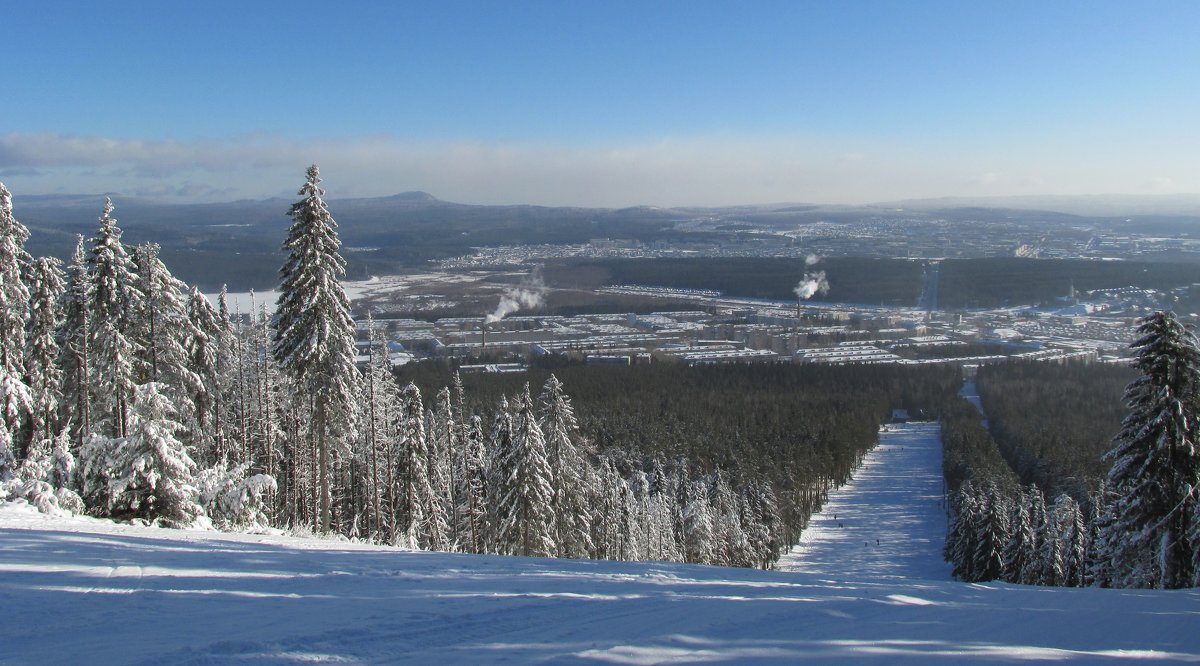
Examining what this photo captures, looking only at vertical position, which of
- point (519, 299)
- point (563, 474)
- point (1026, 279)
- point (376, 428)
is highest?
point (1026, 279)

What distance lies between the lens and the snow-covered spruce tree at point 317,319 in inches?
675

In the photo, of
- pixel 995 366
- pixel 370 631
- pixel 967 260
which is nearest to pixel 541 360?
pixel 995 366

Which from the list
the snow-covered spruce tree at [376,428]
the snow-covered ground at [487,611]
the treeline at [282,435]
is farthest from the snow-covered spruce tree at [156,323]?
the snow-covered ground at [487,611]

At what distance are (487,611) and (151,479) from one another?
8.16 m

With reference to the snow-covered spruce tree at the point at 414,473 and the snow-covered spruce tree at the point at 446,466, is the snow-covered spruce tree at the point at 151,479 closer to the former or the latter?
the snow-covered spruce tree at the point at 414,473

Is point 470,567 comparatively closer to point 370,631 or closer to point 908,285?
point 370,631

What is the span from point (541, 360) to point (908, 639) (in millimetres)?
80192

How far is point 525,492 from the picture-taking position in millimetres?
21875

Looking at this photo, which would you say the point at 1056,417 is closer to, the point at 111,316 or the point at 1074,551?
the point at 1074,551

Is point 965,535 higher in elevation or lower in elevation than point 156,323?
lower

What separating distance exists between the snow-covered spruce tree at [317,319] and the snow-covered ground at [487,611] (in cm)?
677

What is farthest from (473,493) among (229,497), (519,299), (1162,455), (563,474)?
(519,299)

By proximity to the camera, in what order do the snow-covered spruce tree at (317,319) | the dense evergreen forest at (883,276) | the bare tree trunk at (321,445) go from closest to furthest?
the snow-covered spruce tree at (317,319) < the bare tree trunk at (321,445) < the dense evergreen forest at (883,276)

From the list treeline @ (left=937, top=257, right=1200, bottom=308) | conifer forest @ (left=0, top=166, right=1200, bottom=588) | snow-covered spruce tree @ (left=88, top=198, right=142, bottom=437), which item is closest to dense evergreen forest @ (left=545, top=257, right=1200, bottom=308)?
treeline @ (left=937, top=257, right=1200, bottom=308)
